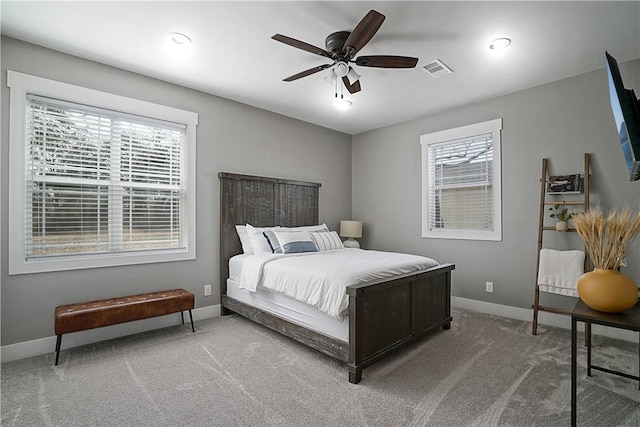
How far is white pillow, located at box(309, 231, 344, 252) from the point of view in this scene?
405 centimetres

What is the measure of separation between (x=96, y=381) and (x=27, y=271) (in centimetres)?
119

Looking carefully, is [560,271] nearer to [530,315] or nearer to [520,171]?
[530,315]

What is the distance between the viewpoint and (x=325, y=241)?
13.6 ft

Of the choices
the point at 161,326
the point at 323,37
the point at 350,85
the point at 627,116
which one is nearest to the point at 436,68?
the point at 350,85

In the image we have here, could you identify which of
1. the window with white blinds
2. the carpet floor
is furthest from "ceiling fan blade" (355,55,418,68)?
the carpet floor

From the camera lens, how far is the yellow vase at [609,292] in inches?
62.6

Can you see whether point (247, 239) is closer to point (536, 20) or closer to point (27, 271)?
point (27, 271)

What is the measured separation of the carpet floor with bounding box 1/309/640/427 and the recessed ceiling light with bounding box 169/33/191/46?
2712 millimetres

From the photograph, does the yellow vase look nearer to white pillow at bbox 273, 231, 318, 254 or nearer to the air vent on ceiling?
the air vent on ceiling

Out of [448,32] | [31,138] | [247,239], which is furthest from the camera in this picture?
[247,239]

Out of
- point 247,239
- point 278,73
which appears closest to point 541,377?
point 247,239

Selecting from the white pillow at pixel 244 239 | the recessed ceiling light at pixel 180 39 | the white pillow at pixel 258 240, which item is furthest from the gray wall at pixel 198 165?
the recessed ceiling light at pixel 180 39

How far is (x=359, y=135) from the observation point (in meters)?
5.55

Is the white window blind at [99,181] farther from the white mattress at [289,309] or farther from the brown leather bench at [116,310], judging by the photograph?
the white mattress at [289,309]
